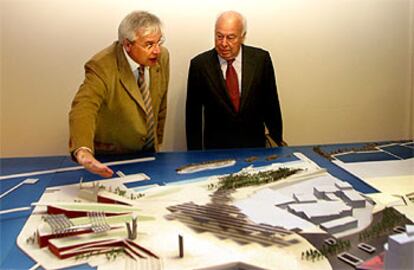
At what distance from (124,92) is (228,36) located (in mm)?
1039

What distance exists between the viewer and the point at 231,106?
3.89 metres

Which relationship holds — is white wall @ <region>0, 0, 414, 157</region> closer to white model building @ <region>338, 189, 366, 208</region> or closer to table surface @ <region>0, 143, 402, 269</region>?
table surface @ <region>0, 143, 402, 269</region>

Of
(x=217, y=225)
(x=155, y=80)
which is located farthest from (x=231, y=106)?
(x=217, y=225)

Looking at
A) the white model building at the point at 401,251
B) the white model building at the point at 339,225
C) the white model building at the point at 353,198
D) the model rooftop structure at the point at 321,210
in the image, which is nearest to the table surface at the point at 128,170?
the white model building at the point at 353,198

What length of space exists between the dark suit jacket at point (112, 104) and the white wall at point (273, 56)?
112 cm

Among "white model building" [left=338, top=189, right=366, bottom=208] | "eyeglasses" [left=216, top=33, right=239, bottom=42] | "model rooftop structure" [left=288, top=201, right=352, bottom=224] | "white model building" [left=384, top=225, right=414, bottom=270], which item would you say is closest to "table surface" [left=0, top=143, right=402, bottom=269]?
"white model building" [left=338, top=189, right=366, bottom=208]

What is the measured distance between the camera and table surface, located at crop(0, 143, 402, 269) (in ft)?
8.24

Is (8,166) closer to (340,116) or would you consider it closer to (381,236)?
(381,236)

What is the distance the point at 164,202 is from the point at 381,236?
97cm

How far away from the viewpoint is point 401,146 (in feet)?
11.7

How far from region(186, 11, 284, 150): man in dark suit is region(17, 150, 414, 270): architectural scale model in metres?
1.09

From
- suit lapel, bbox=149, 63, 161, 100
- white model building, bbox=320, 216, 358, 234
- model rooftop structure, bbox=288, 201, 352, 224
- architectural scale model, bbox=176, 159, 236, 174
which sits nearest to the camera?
white model building, bbox=320, 216, 358, 234

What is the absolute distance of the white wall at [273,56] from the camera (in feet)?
14.1

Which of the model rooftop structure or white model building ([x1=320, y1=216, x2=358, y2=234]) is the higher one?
the model rooftop structure
